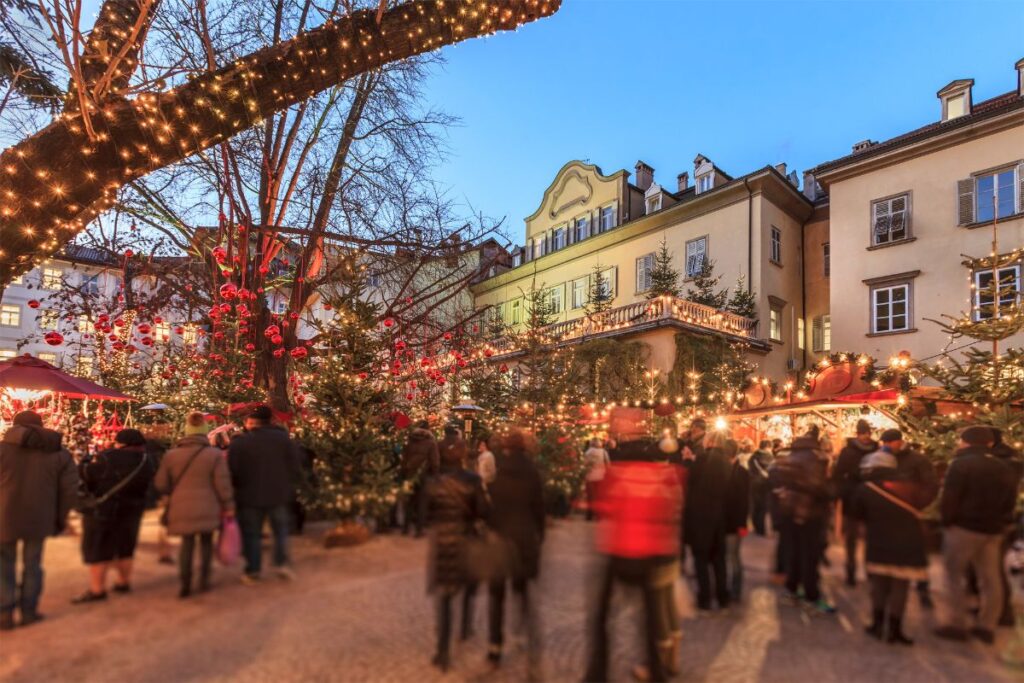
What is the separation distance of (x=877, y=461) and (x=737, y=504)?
0.64 m

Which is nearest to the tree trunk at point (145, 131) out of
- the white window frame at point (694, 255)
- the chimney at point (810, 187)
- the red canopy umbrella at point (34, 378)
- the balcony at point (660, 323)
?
the red canopy umbrella at point (34, 378)

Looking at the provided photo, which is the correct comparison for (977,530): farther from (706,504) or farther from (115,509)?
(115,509)

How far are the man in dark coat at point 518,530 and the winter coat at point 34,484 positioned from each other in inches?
73.4

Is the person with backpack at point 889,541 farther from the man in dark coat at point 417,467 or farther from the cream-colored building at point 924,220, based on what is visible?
the cream-colored building at point 924,220

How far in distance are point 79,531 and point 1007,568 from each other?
373cm

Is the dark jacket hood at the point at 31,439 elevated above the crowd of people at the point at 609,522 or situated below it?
above

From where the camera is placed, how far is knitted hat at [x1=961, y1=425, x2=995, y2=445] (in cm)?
290

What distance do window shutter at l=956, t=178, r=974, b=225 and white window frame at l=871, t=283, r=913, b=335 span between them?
2.85 metres

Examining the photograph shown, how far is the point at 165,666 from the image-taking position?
6.71ft

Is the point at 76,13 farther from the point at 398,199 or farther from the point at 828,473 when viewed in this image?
the point at 828,473

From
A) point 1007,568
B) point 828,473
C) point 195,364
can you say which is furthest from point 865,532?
point 195,364

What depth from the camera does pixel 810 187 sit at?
107 ft

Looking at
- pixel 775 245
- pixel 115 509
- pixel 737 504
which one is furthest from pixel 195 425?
pixel 775 245

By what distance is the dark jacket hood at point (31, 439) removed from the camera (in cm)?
275
